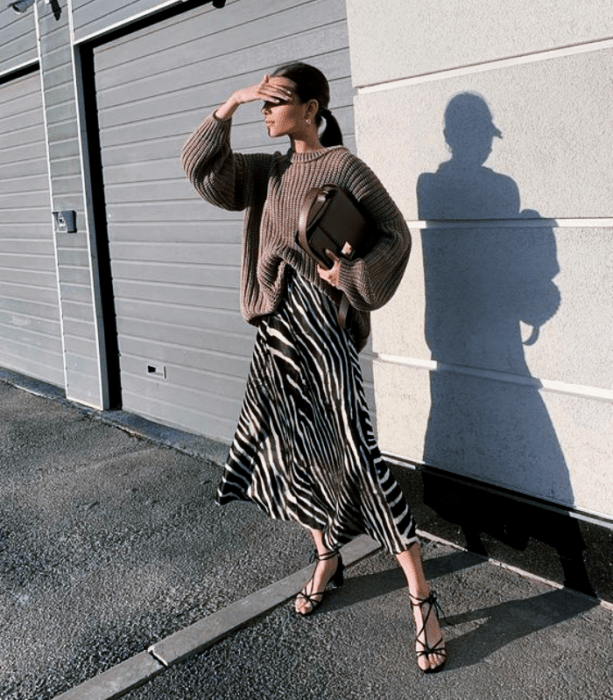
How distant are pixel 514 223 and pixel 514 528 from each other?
3.96 ft

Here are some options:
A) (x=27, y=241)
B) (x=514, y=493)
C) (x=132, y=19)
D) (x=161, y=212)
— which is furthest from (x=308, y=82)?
(x=27, y=241)

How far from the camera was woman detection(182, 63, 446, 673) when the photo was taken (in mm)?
2746

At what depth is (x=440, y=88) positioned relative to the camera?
322cm

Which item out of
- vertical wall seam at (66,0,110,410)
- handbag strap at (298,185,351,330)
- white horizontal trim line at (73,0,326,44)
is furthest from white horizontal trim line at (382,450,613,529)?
vertical wall seam at (66,0,110,410)

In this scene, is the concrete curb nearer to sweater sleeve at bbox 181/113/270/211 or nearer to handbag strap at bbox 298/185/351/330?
handbag strap at bbox 298/185/351/330

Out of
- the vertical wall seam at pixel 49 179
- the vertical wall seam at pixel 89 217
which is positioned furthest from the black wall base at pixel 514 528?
the vertical wall seam at pixel 49 179

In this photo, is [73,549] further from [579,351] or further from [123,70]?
[123,70]

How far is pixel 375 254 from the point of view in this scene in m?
2.67

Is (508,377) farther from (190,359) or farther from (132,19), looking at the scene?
(132,19)

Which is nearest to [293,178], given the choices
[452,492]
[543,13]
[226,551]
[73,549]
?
[543,13]

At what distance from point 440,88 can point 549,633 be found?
6.80 ft

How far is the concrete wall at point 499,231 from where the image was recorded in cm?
287

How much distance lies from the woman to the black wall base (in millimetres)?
525

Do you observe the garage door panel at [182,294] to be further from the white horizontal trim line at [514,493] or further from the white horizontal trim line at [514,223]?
the white horizontal trim line at [514,223]
